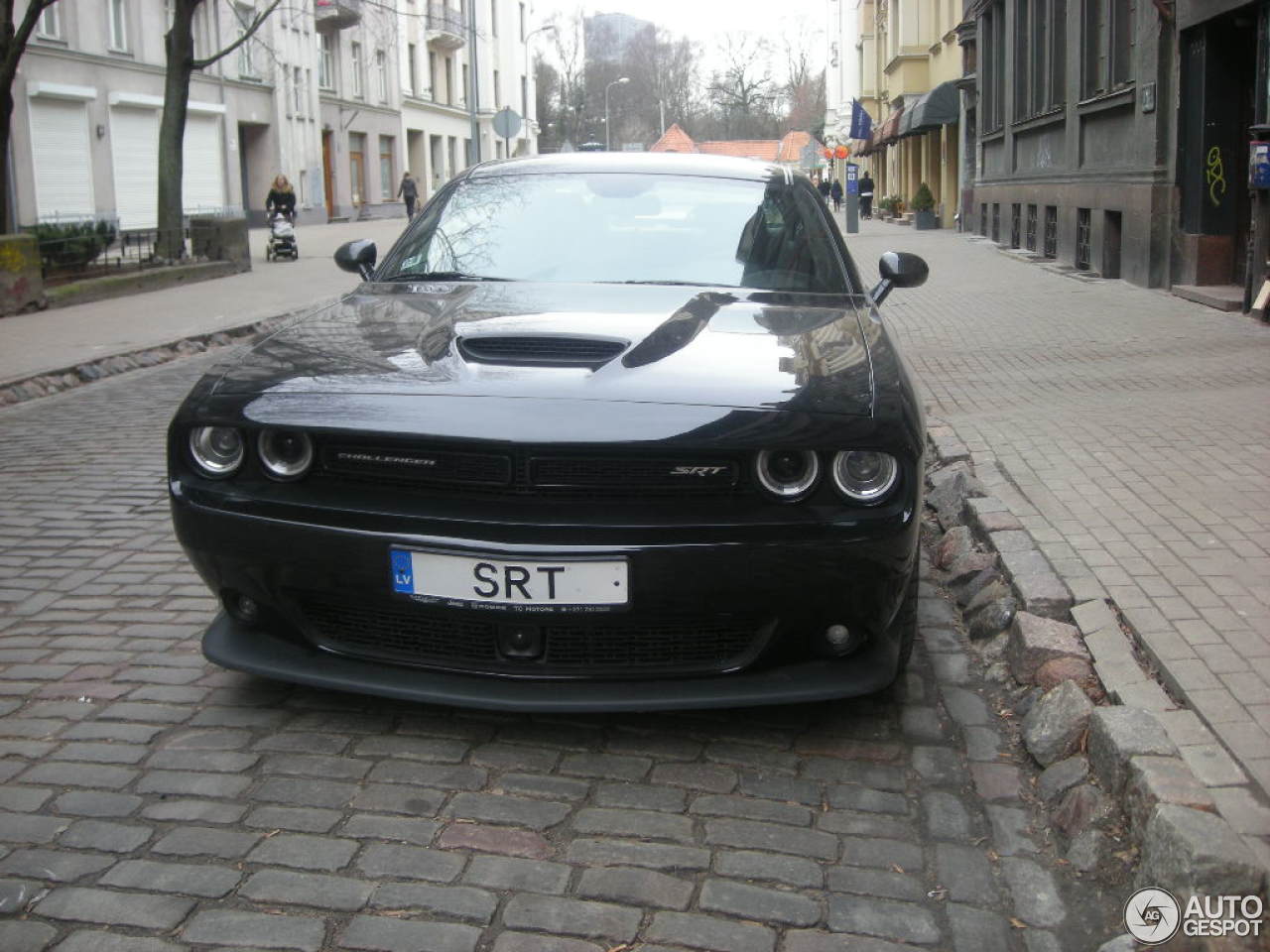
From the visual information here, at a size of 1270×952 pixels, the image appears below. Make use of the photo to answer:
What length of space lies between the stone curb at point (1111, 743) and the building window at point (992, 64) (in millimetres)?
22246

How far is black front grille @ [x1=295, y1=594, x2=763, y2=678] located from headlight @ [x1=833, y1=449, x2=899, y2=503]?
15.9 inches

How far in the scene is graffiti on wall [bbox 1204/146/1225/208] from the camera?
1348cm

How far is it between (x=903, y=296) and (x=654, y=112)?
99589mm

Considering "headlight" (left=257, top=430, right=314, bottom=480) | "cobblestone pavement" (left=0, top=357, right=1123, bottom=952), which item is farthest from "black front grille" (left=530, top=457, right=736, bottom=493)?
"cobblestone pavement" (left=0, top=357, right=1123, bottom=952)

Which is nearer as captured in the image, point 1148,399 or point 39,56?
point 1148,399

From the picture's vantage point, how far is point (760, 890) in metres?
2.92

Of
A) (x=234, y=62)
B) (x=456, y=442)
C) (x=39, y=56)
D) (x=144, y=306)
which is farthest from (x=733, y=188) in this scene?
(x=234, y=62)

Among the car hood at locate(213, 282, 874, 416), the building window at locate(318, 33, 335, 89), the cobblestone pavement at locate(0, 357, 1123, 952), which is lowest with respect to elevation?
the cobblestone pavement at locate(0, 357, 1123, 952)

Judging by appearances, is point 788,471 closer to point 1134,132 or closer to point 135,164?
point 1134,132

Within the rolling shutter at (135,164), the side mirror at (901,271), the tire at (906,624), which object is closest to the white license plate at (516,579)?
the tire at (906,624)

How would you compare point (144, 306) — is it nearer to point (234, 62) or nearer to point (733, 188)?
point (733, 188)

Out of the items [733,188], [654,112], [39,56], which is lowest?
[733,188]

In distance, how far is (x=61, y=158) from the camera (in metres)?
30.4

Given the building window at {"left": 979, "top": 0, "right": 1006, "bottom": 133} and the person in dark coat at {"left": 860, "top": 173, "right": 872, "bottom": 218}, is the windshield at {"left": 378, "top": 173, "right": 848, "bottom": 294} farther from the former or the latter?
the person in dark coat at {"left": 860, "top": 173, "right": 872, "bottom": 218}
